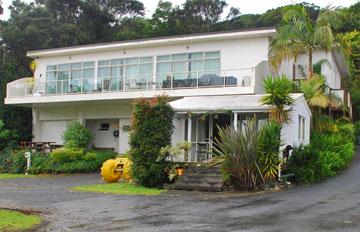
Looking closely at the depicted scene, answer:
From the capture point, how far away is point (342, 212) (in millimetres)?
13062

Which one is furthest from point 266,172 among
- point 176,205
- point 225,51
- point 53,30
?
point 53,30

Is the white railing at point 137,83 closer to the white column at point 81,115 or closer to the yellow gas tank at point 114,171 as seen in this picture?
the white column at point 81,115

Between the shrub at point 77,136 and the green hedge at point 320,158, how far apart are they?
13228 mm

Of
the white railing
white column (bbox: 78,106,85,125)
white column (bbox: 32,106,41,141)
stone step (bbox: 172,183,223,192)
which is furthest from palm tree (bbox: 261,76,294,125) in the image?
white column (bbox: 32,106,41,141)

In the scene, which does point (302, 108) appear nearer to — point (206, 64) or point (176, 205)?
point (206, 64)

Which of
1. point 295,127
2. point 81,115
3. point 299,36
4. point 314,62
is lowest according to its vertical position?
point 295,127

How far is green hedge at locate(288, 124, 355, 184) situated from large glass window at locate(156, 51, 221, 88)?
6.22m

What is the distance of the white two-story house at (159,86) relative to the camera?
22688mm

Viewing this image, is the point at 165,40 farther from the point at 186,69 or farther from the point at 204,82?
the point at 204,82

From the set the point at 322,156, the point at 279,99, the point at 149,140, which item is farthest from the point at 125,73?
the point at 322,156

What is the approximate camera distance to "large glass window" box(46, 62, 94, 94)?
3084 cm

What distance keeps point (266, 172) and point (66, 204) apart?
6852 millimetres

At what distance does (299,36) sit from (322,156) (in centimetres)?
823

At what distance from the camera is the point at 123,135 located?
3244cm
